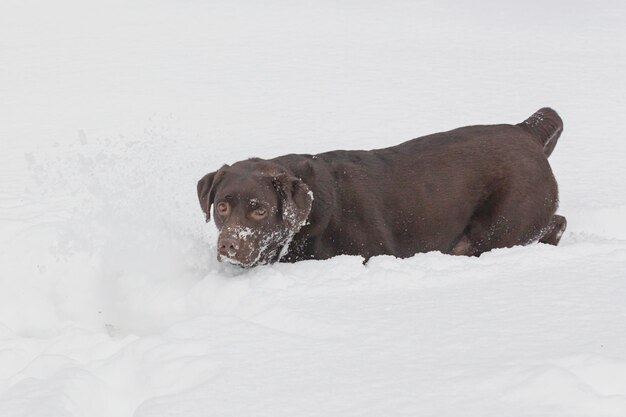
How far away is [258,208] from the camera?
16.1 ft

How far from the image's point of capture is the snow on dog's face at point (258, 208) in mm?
4844

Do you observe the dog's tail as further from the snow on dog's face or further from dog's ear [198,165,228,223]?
dog's ear [198,165,228,223]

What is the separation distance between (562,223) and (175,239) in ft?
8.34

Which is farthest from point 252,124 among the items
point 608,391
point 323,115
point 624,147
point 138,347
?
point 608,391

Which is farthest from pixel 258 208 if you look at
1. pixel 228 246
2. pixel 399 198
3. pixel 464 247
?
pixel 464 247

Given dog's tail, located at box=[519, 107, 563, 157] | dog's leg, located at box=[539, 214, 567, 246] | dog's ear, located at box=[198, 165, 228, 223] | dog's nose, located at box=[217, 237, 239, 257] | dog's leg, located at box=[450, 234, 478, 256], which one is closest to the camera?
dog's nose, located at box=[217, 237, 239, 257]

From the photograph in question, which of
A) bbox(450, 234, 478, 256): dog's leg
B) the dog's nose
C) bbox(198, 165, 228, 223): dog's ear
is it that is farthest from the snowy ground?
bbox(450, 234, 478, 256): dog's leg

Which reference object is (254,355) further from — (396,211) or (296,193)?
(396,211)

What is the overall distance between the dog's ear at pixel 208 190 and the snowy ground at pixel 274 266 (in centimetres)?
26

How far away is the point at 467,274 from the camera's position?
424 centimetres

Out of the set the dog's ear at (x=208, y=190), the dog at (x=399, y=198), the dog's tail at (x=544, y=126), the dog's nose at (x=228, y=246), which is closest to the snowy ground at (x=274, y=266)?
the dog's nose at (x=228, y=246)

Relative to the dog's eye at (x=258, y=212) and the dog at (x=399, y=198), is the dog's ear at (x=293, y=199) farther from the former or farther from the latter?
the dog's eye at (x=258, y=212)

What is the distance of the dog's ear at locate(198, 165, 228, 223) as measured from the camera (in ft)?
16.8

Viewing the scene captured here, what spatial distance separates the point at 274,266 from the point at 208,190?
25.0 inches
